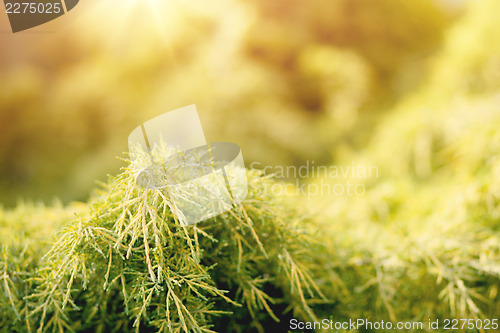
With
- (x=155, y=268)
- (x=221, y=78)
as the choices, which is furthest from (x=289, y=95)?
(x=155, y=268)

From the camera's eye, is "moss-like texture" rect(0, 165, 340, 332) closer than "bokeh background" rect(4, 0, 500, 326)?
Yes

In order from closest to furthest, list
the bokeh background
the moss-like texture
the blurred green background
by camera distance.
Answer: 1. the moss-like texture
2. the bokeh background
3. the blurred green background

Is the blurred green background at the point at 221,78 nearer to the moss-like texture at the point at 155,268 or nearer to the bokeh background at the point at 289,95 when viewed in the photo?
the bokeh background at the point at 289,95

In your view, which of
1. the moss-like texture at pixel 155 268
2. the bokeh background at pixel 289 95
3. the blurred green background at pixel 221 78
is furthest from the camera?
the blurred green background at pixel 221 78

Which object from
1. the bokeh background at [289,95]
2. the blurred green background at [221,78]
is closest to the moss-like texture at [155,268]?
the bokeh background at [289,95]

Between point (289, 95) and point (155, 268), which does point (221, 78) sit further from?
point (155, 268)

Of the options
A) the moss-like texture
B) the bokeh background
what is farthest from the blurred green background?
the moss-like texture

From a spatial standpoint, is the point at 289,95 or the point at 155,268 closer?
the point at 155,268

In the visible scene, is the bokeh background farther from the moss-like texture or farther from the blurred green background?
the moss-like texture
